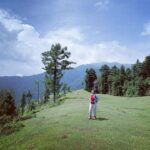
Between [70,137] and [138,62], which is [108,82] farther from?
[70,137]

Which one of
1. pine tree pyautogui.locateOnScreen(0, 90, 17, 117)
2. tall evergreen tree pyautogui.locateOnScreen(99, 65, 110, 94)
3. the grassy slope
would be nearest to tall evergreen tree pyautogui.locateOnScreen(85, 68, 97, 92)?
tall evergreen tree pyautogui.locateOnScreen(99, 65, 110, 94)

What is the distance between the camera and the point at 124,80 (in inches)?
5448

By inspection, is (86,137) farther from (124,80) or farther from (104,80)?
(104,80)

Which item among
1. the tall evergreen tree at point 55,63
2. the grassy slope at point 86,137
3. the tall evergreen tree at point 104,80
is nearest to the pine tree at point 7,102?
the tall evergreen tree at point 55,63

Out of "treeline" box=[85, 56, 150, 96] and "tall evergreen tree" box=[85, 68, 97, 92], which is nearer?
"treeline" box=[85, 56, 150, 96]

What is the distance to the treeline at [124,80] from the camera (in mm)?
121438

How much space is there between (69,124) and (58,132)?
3.76 m

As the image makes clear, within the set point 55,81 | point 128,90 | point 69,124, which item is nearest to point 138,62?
point 128,90

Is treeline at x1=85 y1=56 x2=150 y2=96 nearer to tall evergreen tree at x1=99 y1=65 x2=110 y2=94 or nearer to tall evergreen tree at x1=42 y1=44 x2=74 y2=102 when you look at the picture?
tall evergreen tree at x1=99 y1=65 x2=110 y2=94

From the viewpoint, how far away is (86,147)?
1928 cm

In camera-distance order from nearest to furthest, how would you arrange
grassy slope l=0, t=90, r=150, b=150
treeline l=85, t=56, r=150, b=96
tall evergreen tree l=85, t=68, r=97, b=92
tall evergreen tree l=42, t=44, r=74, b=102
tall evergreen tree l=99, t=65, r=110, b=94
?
grassy slope l=0, t=90, r=150, b=150, tall evergreen tree l=42, t=44, r=74, b=102, treeline l=85, t=56, r=150, b=96, tall evergreen tree l=85, t=68, r=97, b=92, tall evergreen tree l=99, t=65, r=110, b=94

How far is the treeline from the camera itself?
121m

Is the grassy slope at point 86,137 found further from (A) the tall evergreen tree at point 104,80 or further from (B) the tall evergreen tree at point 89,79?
(A) the tall evergreen tree at point 104,80

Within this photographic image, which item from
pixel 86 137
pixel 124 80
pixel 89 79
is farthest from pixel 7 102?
pixel 86 137
